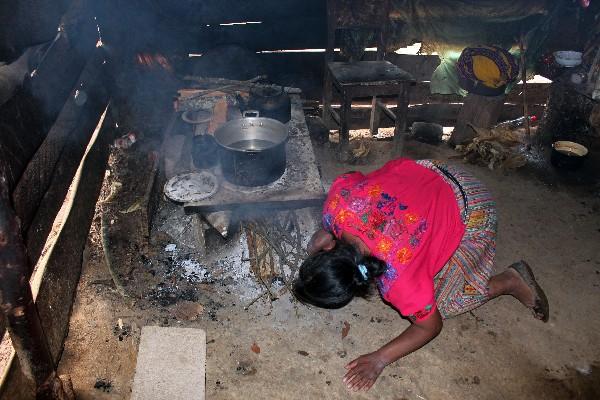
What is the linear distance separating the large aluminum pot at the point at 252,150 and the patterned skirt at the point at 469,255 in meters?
1.45

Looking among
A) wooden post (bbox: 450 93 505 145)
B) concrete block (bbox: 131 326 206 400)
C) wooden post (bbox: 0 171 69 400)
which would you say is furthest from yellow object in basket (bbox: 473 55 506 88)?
wooden post (bbox: 0 171 69 400)

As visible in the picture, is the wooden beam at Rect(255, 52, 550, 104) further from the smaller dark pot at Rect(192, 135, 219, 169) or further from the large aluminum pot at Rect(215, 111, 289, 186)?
→ the smaller dark pot at Rect(192, 135, 219, 169)

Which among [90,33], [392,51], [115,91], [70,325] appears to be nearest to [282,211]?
[70,325]

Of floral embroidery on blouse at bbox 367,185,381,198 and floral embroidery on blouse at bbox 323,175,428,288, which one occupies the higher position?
floral embroidery on blouse at bbox 367,185,381,198

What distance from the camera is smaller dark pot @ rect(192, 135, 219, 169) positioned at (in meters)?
4.30

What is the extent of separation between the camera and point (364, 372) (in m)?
3.13

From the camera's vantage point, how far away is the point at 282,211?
184 inches

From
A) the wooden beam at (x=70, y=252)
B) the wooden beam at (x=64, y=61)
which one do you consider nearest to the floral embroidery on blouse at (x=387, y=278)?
the wooden beam at (x=70, y=252)

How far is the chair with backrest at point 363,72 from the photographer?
18.2 feet

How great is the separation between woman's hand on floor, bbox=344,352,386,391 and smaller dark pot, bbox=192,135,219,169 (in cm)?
243

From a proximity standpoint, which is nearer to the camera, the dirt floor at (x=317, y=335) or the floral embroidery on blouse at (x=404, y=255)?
the floral embroidery on blouse at (x=404, y=255)

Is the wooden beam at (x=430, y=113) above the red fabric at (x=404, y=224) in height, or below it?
below

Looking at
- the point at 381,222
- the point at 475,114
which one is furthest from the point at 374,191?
the point at 475,114

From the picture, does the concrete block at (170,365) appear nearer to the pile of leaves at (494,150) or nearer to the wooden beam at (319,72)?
the wooden beam at (319,72)
